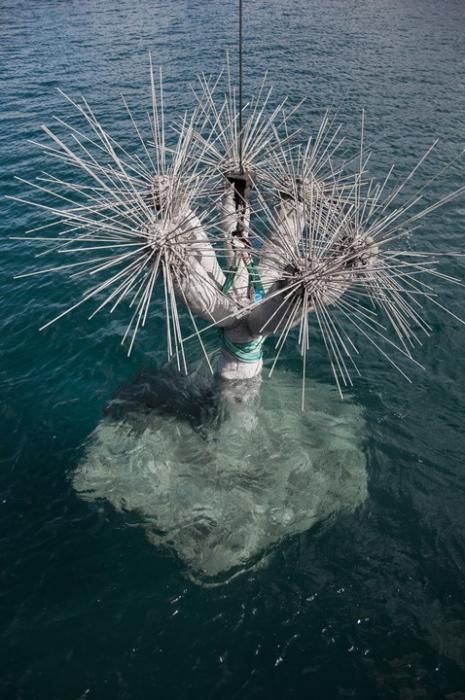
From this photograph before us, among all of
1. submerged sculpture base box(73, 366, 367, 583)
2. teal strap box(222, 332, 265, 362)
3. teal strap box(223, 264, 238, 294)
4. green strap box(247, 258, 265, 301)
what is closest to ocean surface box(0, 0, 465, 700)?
submerged sculpture base box(73, 366, 367, 583)

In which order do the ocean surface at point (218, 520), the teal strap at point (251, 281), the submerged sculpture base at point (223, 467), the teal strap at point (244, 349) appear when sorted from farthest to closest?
the teal strap at point (244, 349) → the submerged sculpture base at point (223, 467) → the teal strap at point (251, 281) → the ocean surface at point (218, 520)

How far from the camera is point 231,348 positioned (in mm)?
6852

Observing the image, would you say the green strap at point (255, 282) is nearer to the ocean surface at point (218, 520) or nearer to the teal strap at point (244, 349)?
the teal strap at point (244, 349)

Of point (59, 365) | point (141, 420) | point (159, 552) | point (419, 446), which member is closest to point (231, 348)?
point (141, 420)

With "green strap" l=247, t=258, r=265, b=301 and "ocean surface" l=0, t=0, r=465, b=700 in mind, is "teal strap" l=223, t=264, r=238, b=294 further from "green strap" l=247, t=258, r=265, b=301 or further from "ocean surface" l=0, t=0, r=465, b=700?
Result: "ocean surface" l=0, t=0, r=465, b=700

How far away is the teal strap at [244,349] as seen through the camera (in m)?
6.76

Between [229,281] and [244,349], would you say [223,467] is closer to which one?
[244,349]

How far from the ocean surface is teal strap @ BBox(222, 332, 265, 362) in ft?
4.61

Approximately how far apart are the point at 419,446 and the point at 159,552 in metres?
4.35

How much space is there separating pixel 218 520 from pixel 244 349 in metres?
2.47

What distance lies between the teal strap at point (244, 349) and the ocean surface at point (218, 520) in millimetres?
1405

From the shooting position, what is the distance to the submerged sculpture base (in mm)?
6613

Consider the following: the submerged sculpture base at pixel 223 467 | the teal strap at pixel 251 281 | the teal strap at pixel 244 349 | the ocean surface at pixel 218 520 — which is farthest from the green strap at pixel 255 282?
the ocean surface at pixel 218 520

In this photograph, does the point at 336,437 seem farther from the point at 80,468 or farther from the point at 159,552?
the point at 80,468
